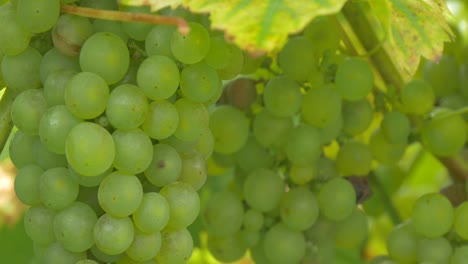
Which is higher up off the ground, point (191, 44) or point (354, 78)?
point (191, 44)

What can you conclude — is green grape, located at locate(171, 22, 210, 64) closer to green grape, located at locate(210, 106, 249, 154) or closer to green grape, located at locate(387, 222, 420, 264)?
green grape, located at locate(210, 106, 249, 154)

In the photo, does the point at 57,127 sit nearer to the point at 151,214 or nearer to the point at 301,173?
the point at 151,214

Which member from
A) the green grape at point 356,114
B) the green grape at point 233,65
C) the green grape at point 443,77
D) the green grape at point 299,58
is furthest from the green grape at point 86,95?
the green grape at point 443,77

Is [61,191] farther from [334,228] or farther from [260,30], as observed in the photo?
[334,228]

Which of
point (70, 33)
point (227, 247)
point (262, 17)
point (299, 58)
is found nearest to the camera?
point (262, 17)

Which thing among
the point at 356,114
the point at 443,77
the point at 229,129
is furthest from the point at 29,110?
the point at 443,77

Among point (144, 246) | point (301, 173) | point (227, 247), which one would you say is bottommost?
point (227, 247)

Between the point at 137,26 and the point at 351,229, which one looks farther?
the point at 351,229
